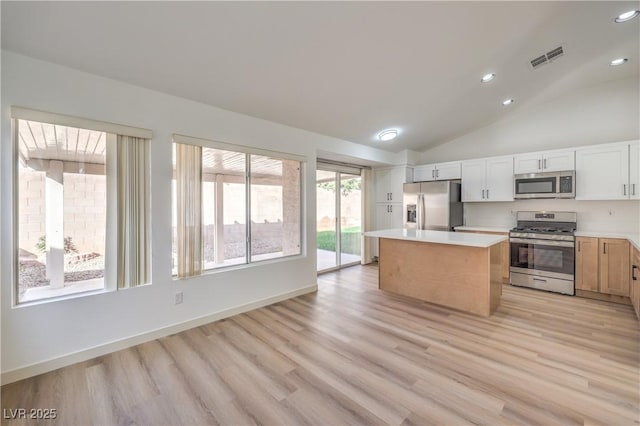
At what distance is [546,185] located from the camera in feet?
14.2

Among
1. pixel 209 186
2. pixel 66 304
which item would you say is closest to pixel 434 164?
pixel 209 186

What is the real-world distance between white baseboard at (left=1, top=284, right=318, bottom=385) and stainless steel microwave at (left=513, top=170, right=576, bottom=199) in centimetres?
444

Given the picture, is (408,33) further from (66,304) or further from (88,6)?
(66,304)

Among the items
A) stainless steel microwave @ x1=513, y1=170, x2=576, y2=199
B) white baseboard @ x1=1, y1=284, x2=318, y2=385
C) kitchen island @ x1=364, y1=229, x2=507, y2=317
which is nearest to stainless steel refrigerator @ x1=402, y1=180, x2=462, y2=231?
stainless steel microwave @ x1=513, y1=170, x2=576, y2=199

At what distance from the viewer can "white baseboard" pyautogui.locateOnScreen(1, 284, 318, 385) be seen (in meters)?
2.16

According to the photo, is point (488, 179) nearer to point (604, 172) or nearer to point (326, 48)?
point (604, 172)

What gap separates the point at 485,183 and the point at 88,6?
5.60 metres

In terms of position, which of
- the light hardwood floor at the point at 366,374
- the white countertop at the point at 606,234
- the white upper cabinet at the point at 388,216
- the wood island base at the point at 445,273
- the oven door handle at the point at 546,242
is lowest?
the light hardwood floor at the point at 366,374

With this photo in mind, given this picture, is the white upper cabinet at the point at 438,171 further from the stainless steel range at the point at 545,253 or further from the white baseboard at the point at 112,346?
the white baseboard at the point at 112,346

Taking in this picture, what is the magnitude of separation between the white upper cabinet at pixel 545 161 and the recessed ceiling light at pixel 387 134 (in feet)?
6.75

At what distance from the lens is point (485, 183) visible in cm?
501

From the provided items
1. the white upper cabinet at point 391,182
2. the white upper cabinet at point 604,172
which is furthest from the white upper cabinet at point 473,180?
the white upper cabinet at point 604,172

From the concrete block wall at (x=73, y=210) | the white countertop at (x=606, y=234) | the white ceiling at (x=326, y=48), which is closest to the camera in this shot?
the white ceiling at (x=326, y=48)

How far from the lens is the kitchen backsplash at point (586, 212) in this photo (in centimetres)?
404
